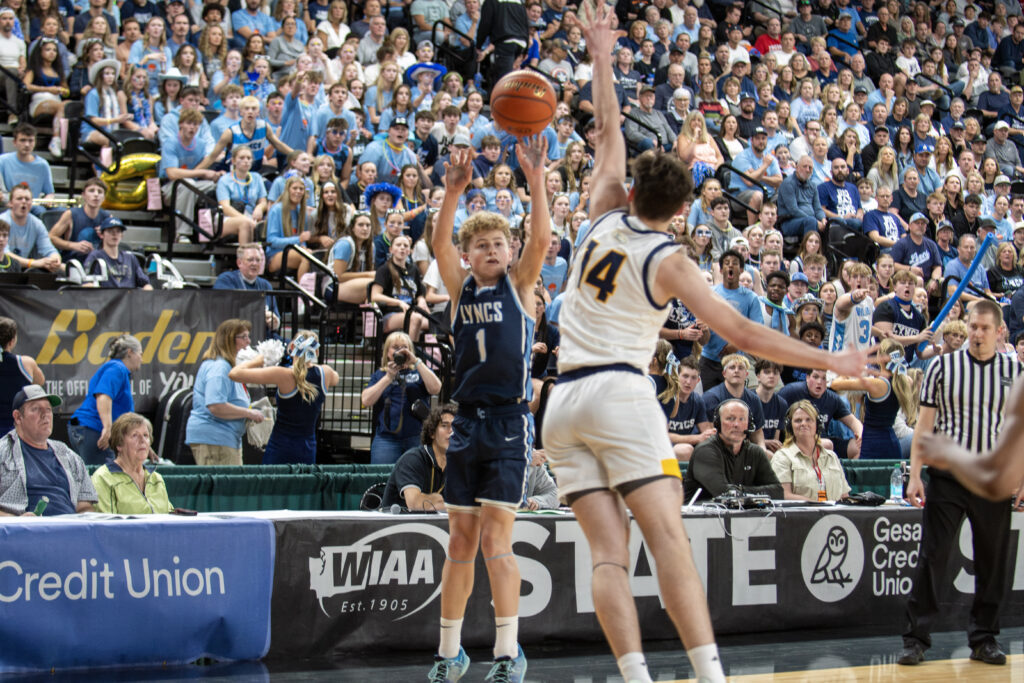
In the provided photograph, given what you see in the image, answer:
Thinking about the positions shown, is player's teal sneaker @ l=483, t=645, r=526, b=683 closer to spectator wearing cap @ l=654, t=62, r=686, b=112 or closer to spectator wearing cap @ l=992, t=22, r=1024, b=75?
spectator wearing cap @ l=654, t=62, r=686, b=112

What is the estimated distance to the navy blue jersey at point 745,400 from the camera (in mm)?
10284

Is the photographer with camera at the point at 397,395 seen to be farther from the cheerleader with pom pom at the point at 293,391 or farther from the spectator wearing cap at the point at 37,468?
the spectator wearing cap at the point at 37,468

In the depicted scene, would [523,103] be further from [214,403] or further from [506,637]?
[214,403]

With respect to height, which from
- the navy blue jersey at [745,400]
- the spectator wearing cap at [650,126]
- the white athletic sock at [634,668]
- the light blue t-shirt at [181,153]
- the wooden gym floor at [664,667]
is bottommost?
the wooden gym floor at [664,667]

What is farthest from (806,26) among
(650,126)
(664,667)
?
(664,667)

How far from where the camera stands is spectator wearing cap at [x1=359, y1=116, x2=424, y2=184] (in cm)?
1447

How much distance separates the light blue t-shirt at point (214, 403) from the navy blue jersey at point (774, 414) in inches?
184

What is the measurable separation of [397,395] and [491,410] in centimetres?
461

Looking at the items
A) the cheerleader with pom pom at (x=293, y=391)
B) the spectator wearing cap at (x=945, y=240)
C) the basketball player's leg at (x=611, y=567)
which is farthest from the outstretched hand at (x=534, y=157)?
the spectator wearing cap at (x=945, y=240)

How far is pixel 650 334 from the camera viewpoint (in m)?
4.66

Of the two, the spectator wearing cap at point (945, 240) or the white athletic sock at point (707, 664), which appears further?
the spectator wearing cap at point (945, 240)

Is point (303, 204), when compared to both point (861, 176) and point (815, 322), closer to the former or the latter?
point (815, 322)

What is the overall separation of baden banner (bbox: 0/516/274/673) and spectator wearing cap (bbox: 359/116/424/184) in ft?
27.7

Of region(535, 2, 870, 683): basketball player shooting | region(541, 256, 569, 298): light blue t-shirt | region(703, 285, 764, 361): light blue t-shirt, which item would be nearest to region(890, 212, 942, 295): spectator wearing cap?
region(703, 285, 764, 361): light blue t-shirt
